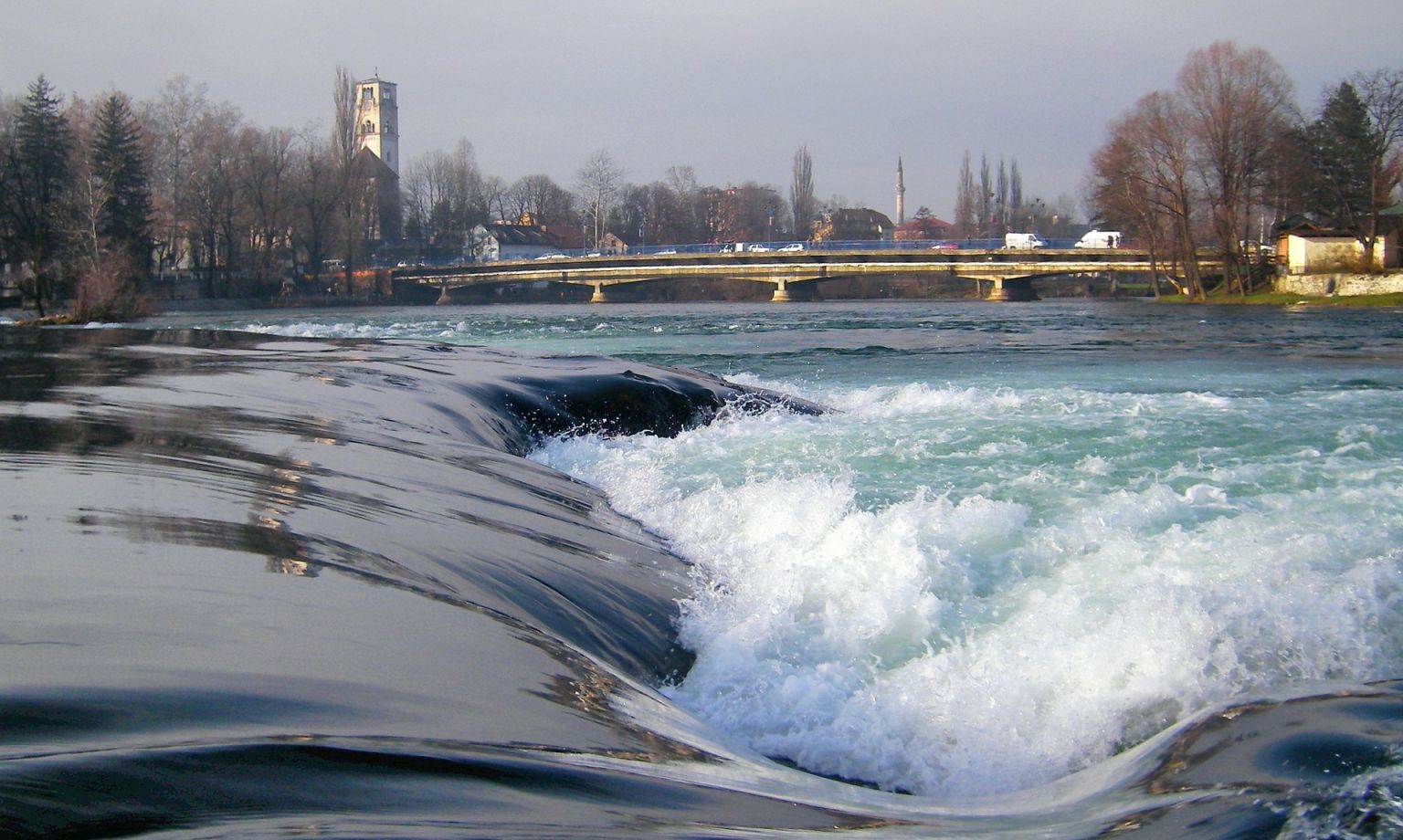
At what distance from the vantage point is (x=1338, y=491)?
944 cm

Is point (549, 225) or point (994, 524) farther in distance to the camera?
point (549, 225)

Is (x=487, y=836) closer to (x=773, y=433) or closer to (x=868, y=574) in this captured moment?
(x=868, y=574)

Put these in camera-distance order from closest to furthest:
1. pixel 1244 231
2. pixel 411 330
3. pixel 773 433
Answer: pixel 773 433, pixel 411 330, pixel 1244 231

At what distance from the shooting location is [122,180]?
192 ft

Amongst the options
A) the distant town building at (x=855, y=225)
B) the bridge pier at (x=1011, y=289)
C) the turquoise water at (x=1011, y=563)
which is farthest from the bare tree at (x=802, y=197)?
the turquoise water at (x=1011, y=563)

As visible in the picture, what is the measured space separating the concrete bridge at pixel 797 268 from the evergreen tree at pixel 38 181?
2885 centimetres

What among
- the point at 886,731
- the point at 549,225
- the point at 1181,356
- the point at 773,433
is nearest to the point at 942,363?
the point at 1181,356

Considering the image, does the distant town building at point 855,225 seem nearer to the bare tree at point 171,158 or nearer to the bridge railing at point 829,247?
the bridge railing at point 829,247

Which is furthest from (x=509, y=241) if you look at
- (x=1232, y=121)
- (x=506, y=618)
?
(x=506, y=618)

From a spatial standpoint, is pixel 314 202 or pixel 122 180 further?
pixel 314 202

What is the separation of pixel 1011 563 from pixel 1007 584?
416 mm

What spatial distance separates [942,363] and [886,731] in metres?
20.8

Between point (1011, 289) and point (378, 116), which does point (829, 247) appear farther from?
point (378, 116)

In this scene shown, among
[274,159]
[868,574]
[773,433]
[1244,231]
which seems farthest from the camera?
[274,159]
